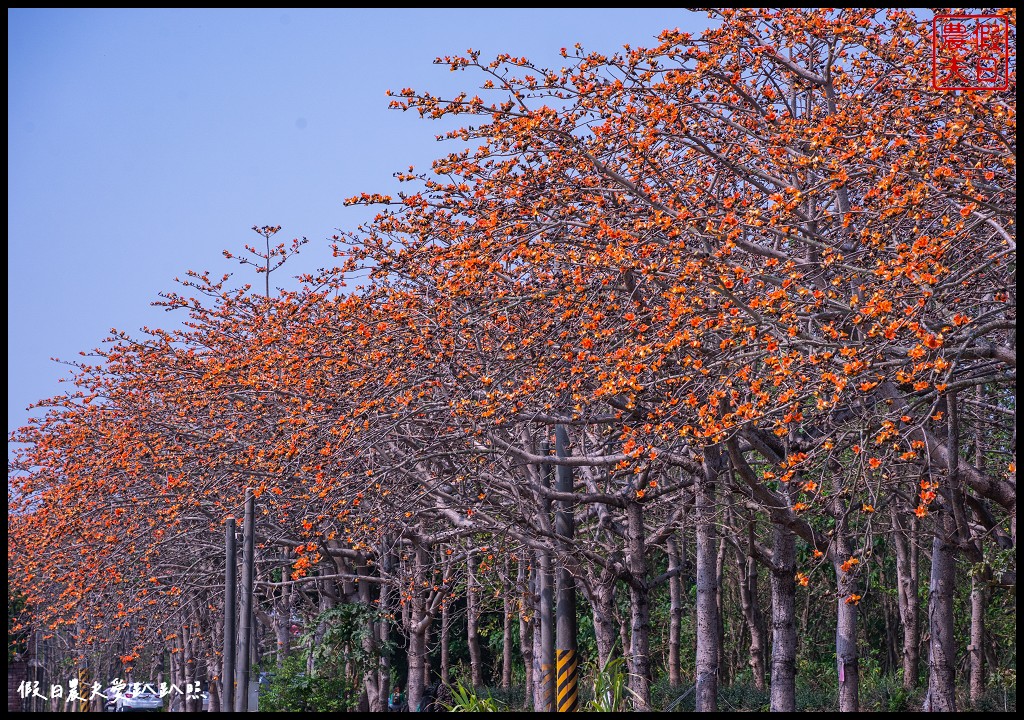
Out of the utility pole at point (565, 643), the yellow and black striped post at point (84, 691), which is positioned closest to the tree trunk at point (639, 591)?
the utility pole at point (565, 643)

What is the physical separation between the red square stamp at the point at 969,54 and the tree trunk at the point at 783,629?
551 cm

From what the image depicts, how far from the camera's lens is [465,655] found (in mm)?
39312

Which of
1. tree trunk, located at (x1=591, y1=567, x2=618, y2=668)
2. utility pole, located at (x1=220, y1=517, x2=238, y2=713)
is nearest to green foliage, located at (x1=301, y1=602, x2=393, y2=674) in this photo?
utility pole, located at (x1=220, y1=517, x2=238, y2=713)

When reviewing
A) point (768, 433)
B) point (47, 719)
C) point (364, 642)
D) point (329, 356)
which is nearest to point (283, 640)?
point (364, 642)

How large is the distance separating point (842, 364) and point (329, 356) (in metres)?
6.79

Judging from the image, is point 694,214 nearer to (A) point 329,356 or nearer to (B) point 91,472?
(A) point 329,356

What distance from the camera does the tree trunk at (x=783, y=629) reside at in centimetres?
1346

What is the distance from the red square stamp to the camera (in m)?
9.55

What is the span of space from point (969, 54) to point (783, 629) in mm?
6861

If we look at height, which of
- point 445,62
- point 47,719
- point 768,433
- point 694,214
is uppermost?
point 445,62

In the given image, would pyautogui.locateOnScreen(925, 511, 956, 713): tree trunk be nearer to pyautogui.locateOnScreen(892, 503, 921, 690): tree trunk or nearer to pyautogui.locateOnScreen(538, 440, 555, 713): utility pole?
pyautogui.locateOnScreen(538, 440, 555, 713): utility pole

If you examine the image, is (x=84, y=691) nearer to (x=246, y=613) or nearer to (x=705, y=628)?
(x=246, y=613)

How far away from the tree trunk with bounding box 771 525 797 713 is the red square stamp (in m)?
5.51

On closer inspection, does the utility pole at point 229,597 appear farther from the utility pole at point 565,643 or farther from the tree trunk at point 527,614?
the utility pole at point 565,643
